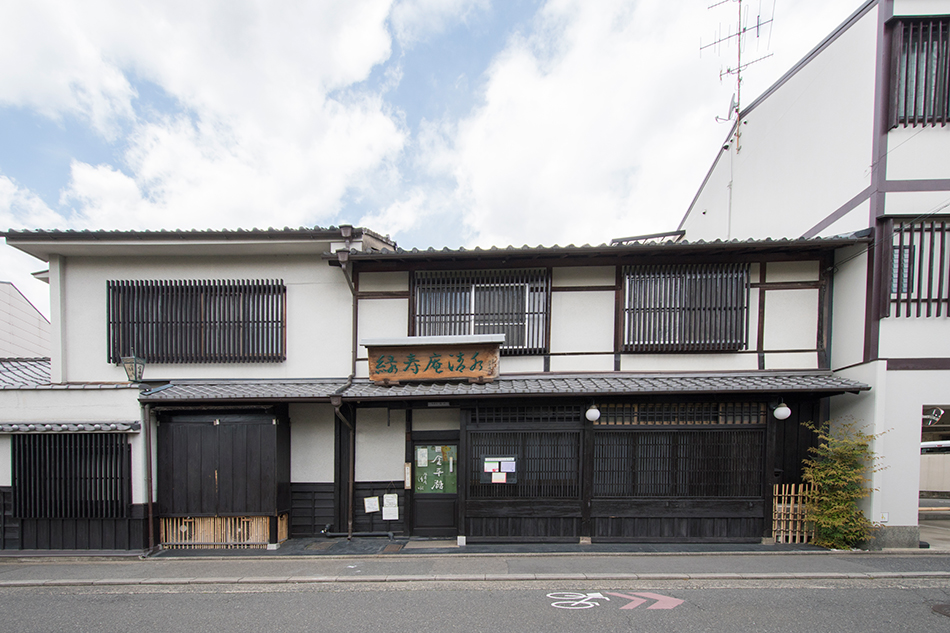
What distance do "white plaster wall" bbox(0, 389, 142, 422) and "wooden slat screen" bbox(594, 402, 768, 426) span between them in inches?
402

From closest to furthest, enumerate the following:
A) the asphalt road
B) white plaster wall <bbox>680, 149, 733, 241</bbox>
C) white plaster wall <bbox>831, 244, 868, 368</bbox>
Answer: the asphalt road < white plaster wall <bbox>831, 244, 868, 368</bbox> < white plaster wall <bbox>680, 149, 733, 241</bbox>

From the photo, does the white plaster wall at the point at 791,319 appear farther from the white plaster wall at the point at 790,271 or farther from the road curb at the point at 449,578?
the road curb at the point at 449,578

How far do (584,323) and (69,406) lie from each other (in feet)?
37.6

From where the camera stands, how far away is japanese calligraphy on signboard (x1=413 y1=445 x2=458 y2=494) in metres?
9.49

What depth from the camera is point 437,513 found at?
30.8 feet

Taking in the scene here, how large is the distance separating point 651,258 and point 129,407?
12064 millimetres

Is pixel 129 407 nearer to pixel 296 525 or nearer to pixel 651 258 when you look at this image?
pixel 296 525

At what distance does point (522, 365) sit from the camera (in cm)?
966

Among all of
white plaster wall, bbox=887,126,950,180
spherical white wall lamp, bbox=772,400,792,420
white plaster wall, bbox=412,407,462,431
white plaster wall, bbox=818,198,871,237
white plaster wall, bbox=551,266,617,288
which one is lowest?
white plaster wall, bbox=412,407,462,431

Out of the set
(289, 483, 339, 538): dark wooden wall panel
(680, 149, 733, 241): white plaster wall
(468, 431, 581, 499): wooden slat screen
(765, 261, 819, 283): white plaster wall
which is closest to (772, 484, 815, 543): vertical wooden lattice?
(468, 431, 581, 499): wooden slat screen

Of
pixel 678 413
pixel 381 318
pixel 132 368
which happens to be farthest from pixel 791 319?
pixel 132 368

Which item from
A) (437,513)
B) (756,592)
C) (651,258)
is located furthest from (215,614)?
(651,258)

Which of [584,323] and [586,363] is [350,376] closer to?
[586,363]

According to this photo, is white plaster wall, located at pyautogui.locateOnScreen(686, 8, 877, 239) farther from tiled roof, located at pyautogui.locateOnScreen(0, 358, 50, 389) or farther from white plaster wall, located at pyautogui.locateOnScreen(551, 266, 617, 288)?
tiled roof, located at pyautogui.locateOnScreen(0, 358, 50, 389)
